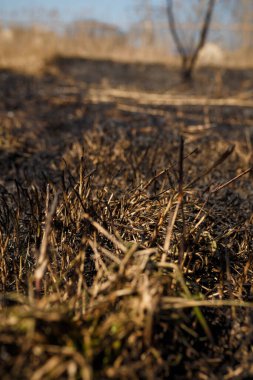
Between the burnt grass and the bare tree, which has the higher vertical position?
the bare tree

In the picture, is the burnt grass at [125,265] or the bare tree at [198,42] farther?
the bare tree at [198,42]

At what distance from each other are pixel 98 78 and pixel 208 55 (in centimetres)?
463

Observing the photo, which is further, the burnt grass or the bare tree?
the bare tree

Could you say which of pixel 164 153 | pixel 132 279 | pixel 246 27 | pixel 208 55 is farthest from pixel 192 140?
pixel 246 27

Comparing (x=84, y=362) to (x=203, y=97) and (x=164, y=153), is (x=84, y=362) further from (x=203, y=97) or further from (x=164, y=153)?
(x=203, y=97)

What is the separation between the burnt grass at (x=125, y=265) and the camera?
79 cm

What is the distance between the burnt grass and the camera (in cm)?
79

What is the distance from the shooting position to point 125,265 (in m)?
0.90

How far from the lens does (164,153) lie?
2572 millimetres

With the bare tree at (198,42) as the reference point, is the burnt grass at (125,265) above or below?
below

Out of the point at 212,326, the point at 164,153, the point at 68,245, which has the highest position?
the point at 164,153

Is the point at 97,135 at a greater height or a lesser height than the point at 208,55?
lesser

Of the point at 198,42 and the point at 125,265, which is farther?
the point at 198,42

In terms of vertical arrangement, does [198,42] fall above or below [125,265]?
above
